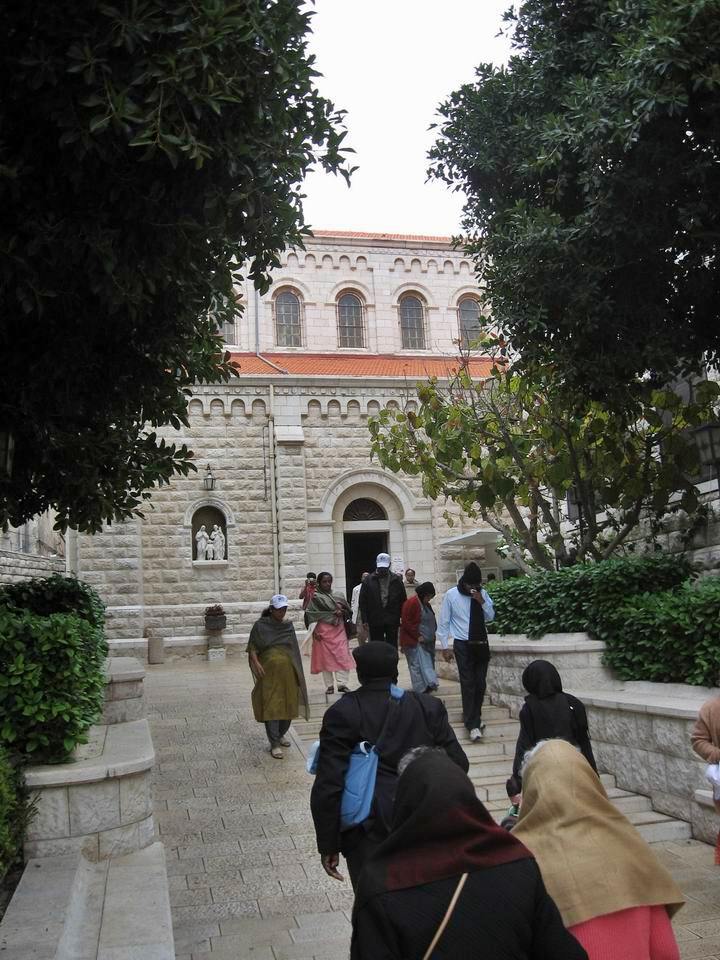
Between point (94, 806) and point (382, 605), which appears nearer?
point (94, 806)

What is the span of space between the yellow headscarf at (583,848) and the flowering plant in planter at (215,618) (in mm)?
19440

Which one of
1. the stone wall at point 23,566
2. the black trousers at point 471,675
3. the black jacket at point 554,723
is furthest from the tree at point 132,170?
the stone wall at point 23,566

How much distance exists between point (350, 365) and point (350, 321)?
2796mm

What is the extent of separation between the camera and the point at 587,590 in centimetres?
1073

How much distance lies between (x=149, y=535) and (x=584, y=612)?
14.1m

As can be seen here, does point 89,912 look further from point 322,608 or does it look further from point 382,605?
point 322,608

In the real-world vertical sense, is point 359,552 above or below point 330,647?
above

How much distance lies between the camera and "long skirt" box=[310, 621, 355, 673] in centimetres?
1225

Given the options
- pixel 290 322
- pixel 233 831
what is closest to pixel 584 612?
pixel 233 831

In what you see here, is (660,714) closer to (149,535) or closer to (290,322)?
(149,535)

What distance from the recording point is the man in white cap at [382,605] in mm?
11781

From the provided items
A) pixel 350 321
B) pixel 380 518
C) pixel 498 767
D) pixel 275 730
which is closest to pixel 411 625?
pixel 275 730

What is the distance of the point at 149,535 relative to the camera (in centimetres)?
2230

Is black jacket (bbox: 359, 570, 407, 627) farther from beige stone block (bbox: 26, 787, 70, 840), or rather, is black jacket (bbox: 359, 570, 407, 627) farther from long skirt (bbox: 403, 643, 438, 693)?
beige stone block (bbox: 26, 787, 70, 840)
